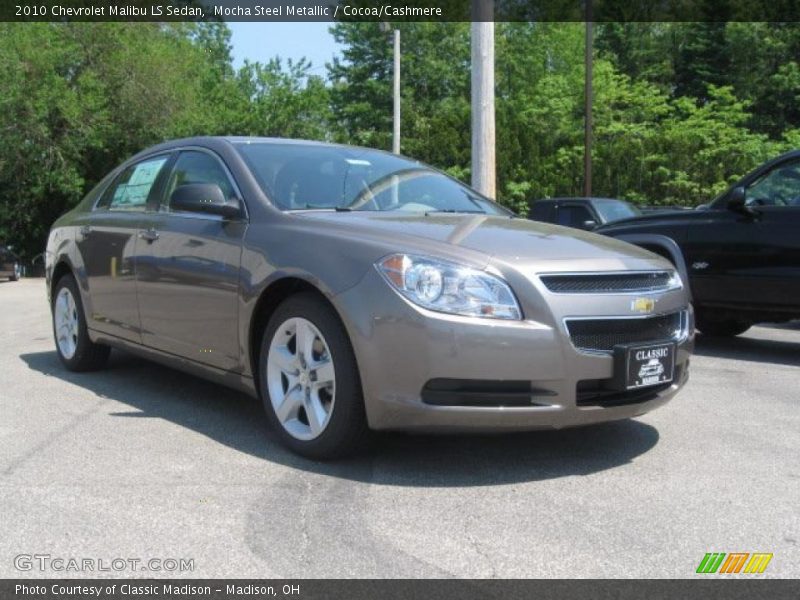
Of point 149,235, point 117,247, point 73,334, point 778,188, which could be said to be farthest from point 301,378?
point 778,188

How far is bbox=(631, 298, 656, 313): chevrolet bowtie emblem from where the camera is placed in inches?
151

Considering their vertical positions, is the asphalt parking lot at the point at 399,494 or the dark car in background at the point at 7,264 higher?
the asphalt parking lot at the point at 399,494

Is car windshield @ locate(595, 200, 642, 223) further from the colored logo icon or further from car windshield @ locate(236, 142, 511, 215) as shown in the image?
the colored logo icon

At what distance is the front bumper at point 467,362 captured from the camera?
138 inches

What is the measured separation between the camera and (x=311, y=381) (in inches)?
155

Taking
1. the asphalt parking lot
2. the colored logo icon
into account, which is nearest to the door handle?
the asphalt parking lot

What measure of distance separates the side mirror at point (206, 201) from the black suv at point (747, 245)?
3722mm

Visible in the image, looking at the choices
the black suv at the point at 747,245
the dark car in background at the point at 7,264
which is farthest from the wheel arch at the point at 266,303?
the dark car in background at the point at 7,264

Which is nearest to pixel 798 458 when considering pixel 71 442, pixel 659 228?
pixel 71 442

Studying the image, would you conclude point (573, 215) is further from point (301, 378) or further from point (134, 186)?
point (301, 378)

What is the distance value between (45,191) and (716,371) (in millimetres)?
28654

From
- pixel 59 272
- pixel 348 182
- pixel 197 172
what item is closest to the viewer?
pixel 348 182

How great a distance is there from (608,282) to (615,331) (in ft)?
0.74
